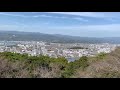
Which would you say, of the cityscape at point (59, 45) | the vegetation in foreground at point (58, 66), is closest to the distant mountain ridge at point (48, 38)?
the cityscape at point (59, 45)

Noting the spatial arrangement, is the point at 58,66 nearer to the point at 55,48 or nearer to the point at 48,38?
the point at 55,48

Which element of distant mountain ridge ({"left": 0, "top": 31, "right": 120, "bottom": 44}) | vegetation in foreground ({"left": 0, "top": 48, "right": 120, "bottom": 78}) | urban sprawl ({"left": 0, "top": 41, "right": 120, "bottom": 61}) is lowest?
vegetation in foreground ({"left": 0, "top": 48, "right": 120, "bottom": 78})

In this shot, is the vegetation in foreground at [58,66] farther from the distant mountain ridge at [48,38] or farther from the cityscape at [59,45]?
the distant mountain ridge at [48,38]

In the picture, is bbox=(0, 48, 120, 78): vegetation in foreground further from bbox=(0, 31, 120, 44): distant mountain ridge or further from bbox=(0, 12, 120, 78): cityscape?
bbox=(0, 31, 120, 44): distant mountain ridge

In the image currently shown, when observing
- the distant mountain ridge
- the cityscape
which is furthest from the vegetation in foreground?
the distant mountain ridge
